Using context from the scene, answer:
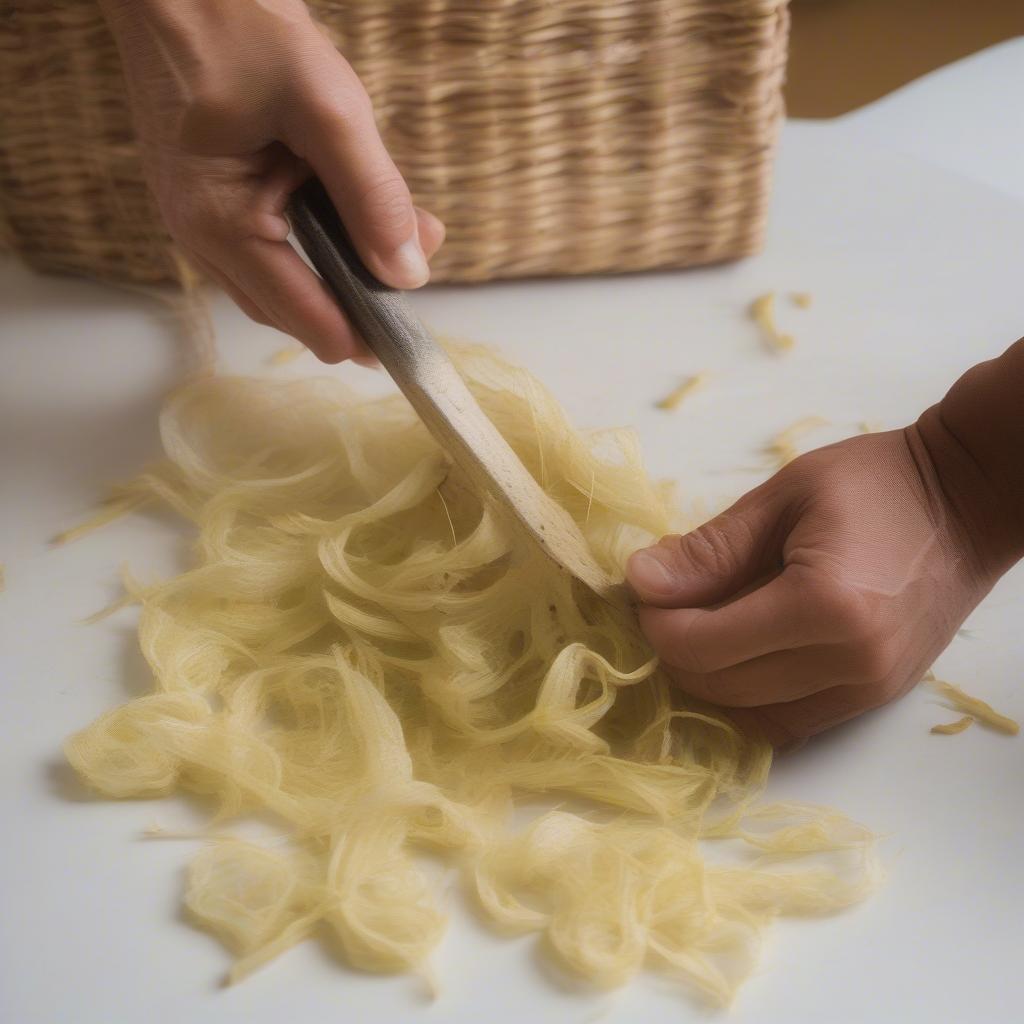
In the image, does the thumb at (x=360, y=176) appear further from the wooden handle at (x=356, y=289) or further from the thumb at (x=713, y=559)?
the thumb at (x=713, y=559)

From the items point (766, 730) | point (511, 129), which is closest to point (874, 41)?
point (511, 129)

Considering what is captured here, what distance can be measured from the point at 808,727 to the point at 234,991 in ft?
1.14

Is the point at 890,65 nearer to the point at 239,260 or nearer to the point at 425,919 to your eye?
the point at 239,260

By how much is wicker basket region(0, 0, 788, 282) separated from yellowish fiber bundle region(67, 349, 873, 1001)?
0.22m

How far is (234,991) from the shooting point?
69cm

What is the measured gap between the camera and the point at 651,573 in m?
0.80

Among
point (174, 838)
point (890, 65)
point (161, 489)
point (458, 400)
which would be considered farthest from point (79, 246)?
point (890, 65)

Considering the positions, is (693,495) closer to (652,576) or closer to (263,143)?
(652,576)

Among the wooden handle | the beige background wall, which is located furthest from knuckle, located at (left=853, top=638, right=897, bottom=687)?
the beige background wall

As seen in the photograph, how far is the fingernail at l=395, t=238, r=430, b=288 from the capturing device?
88cm

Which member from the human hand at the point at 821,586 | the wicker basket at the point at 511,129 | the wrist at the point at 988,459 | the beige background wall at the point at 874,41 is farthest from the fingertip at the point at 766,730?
the beige background wall at the point at 874,41

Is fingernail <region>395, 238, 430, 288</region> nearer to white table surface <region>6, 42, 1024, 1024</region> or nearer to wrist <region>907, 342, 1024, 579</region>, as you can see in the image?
white table surface <region>6, 42, 1024, 1024</region>

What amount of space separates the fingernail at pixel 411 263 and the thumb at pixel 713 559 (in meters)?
0.24

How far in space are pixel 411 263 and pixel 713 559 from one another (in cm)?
27
